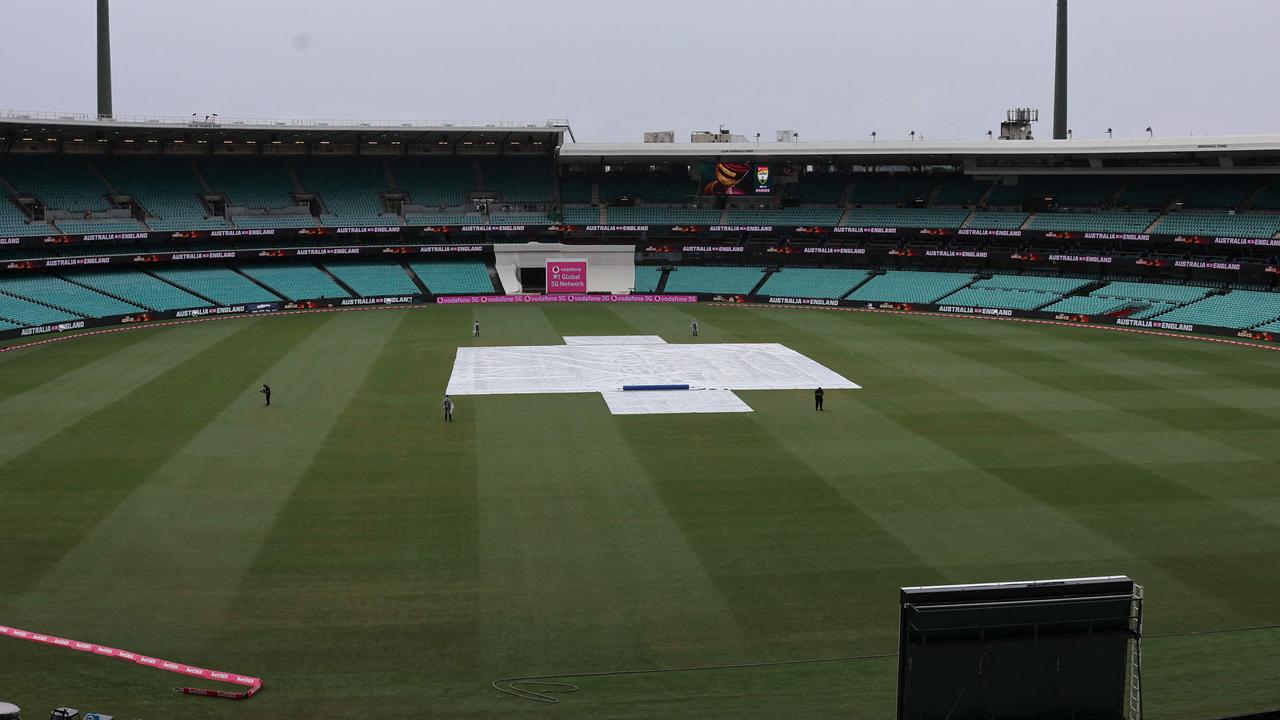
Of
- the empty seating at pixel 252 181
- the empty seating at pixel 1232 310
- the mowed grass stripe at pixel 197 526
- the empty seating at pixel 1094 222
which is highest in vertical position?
the empty seating at pixel 252 181

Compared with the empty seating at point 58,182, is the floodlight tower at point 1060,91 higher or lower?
higher

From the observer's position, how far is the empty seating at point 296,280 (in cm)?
7675

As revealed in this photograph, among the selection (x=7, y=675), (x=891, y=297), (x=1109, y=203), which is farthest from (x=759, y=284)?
(x=7, y=675)

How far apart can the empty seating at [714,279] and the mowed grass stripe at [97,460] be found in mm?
41648

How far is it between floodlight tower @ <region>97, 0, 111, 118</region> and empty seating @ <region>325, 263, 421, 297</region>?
70.5ft

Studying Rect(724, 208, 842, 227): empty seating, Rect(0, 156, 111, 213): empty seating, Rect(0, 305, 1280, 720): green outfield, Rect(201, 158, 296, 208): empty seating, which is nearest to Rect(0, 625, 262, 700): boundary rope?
Rect(0, 305, 1280, 720): green outfield

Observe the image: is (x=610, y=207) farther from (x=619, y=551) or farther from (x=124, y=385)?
(x=619, y=551)

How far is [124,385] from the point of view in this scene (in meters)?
41.9

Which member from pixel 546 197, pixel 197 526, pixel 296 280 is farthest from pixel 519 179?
pixel 197 526

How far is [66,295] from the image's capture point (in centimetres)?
6650

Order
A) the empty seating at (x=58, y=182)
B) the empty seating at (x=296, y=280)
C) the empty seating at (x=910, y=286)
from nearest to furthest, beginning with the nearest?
the empty seating at (x=58, y=182)
the empty seating at (x=910, y=286)
the empty seating at (x=296, y=280)

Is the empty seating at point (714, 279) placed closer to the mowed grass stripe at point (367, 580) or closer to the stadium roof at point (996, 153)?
the stadium roof at point (996, 153)

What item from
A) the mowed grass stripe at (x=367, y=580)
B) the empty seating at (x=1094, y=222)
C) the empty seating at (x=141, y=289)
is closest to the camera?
the mowed grass stripe at (x=367, y=580)

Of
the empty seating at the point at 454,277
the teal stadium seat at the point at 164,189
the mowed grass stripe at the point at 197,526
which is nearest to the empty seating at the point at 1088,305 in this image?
the empty seating at the point at 454,277
